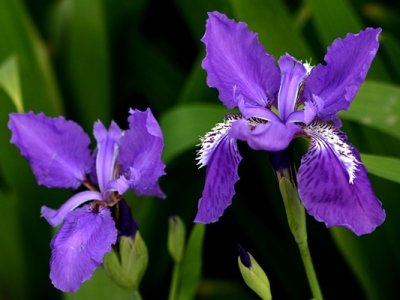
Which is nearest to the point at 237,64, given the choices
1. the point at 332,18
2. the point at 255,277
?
the point at 255,277

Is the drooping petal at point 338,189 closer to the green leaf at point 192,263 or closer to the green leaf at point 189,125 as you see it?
the green leaf at point 192,263

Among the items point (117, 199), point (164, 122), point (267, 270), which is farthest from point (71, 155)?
point (267, 270)

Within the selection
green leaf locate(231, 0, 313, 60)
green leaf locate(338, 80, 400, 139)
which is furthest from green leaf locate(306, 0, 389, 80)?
green leaf locate(338, 80, 400, 139)

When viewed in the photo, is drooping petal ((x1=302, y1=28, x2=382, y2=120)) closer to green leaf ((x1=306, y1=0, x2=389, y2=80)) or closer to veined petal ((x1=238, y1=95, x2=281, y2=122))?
veined petal ((x1=238, y1=95, x2=281, y2=122))

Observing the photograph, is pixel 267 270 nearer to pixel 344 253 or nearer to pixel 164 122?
pixel 344 253

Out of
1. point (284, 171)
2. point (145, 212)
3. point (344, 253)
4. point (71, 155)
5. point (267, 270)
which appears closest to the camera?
point (284, 171)

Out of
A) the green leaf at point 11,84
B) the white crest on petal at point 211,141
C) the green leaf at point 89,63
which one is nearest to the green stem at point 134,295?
the white crest on petal at point 211,141

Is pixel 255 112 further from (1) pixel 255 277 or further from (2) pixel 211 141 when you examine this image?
(1) pixel 255 277
